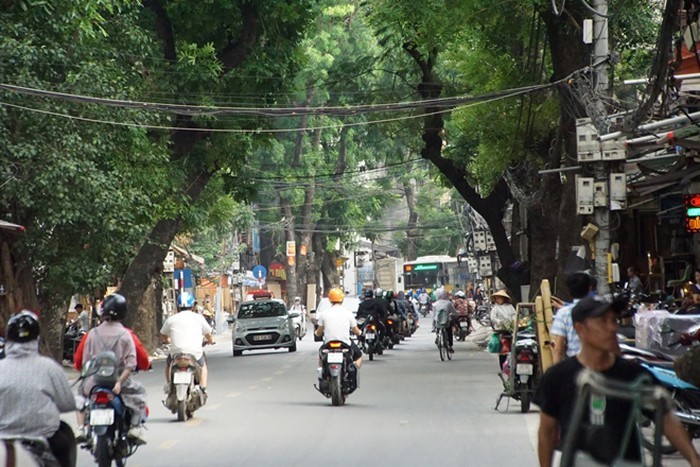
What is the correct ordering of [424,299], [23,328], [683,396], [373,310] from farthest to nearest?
[424,299] → [373,310] → [683,396] → [23,328]

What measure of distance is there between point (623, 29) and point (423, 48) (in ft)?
19.9

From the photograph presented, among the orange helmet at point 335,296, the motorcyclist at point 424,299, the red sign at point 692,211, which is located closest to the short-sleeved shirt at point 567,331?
the orange helmet at point 335,296

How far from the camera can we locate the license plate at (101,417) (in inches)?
414

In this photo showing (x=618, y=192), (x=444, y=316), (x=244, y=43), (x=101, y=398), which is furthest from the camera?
(x=244, y=43)

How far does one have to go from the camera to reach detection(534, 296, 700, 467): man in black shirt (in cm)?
610

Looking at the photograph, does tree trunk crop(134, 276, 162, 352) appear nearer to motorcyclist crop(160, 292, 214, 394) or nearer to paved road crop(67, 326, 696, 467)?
paved road crop(67, 326, 696, 467)

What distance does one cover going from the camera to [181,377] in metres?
15.9

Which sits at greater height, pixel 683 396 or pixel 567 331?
pixel 567 331

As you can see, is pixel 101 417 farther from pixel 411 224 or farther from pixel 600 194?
pixel 411 224

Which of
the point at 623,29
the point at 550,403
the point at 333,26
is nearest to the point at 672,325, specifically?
the point at 550,403

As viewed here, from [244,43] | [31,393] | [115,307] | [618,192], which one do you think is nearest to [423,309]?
[244,43]

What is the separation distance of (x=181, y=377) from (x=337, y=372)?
2.94 m

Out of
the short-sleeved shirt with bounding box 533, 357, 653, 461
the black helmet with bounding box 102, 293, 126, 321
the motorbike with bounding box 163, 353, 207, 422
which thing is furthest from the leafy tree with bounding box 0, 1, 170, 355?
the short-sleeved shirt with bounding box 533, 357, 653, 461

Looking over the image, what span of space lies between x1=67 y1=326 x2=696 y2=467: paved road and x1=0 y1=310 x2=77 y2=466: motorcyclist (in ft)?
12.6
